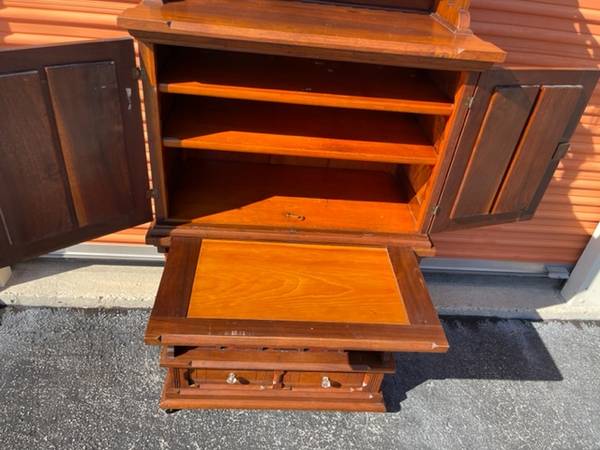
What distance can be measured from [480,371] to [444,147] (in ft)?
5.64

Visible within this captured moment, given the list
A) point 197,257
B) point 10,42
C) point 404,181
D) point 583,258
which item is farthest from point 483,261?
point 10,42

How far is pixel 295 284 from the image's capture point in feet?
6.46

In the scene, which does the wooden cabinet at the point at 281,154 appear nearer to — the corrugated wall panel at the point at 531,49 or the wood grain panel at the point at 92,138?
the wood grain panel at the point at 92,138

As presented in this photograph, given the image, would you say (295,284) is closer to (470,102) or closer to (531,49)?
(470,102)

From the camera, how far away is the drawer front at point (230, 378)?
2352mm

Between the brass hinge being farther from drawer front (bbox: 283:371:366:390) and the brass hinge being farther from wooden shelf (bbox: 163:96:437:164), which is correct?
drawer front (bbox: 283:371:366:390)

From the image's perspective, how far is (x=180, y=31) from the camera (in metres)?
1.53

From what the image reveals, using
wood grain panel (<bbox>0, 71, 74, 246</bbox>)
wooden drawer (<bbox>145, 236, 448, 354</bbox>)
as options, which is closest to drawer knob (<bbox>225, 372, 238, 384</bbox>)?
wooden drawer (<bbox>145, 236, 448, 354</bbox>)

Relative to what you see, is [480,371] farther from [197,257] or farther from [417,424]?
[197,257]

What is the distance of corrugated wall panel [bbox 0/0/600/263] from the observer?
234cm

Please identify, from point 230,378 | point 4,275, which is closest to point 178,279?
point 230,378

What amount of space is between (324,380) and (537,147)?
1497mm

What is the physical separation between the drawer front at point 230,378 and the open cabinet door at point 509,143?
1141 mm

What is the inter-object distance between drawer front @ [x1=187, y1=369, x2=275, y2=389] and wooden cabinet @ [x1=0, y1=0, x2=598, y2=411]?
1 cm
